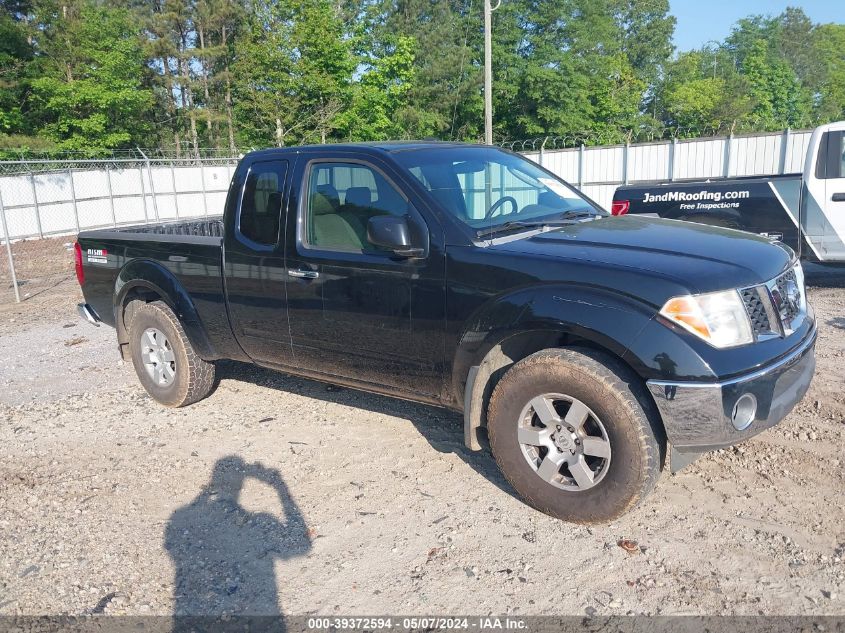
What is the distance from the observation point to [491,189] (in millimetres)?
4539

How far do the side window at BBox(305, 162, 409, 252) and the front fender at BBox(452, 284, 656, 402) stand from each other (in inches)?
33.4

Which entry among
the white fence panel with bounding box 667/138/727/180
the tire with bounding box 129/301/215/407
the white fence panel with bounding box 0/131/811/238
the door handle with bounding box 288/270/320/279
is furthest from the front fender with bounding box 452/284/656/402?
the white fence panel with bounding box 667/138/727/180

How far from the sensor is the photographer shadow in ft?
10.6

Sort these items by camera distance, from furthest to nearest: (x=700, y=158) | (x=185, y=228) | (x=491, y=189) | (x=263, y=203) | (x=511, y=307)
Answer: (x=700, y=158) < (x=185, y=228) < (x=263, y=203) < (x=491, y=189) < (x=511, y=307)

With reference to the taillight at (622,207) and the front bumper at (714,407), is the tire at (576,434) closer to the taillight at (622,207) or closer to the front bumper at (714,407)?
the front bumper at (714,407)

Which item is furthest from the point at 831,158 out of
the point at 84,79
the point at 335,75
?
the point at 84,79

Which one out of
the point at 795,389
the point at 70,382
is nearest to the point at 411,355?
the point at 795,389

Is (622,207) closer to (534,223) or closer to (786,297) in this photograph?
(534,223)

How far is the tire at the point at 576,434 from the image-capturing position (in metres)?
3.42

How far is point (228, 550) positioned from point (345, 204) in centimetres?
216

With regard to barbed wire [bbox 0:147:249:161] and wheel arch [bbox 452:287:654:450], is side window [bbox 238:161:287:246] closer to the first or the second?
wheel arch [bbox 452:287:654:450]

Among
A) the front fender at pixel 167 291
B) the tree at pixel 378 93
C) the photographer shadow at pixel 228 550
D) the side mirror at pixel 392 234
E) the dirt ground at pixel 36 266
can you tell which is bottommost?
the dirt ground at pixel 36 266

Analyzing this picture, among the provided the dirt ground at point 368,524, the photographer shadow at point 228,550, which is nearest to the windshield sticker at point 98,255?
the dirt ground at point 368,524

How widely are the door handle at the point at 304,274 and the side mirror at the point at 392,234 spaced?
0.66 meters
